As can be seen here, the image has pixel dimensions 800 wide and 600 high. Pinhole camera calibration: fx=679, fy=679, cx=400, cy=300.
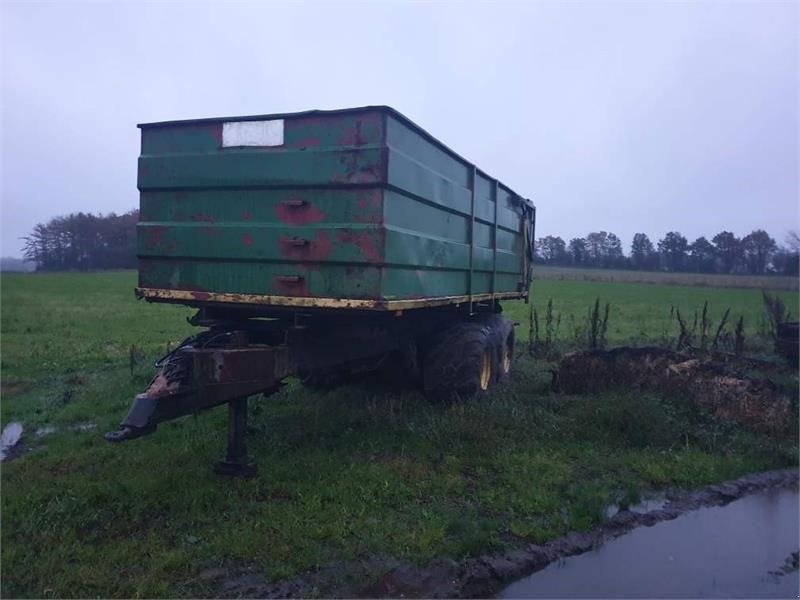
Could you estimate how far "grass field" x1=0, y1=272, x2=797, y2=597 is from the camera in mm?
3768

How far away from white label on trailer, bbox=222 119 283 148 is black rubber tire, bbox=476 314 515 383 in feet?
13.2

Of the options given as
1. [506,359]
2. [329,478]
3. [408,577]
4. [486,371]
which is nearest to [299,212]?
[329,478]

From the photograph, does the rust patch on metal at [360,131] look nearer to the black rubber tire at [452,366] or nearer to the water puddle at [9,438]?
the black rubber tire at [452,366]

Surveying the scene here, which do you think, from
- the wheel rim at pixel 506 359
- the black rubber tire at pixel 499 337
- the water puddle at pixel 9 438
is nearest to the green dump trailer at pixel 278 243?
Answer: the water puddle at pixel 9 438

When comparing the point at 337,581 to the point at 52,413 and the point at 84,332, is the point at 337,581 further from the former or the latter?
the point at 84,332

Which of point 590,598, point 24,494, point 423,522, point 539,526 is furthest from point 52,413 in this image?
point 590,598

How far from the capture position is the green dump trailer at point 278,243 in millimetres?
4660

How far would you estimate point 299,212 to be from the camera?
4.85 meters

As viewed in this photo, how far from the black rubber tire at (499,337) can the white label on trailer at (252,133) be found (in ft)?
13.2

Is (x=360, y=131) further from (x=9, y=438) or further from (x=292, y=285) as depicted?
(x=9, y=438)

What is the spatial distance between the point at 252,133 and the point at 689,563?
161 inches

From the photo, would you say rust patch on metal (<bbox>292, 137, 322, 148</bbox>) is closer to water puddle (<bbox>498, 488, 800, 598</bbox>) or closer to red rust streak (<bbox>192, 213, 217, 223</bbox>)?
red rust streak (<bbox>192, 213, 217, 223</bbox>)

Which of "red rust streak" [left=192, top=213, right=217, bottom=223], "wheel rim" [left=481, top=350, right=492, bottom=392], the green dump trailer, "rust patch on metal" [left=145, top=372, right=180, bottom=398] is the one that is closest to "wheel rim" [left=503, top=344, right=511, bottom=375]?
"wheel rim" [left=481, top=350, right=492, bottom=392]

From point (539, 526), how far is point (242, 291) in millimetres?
2635
